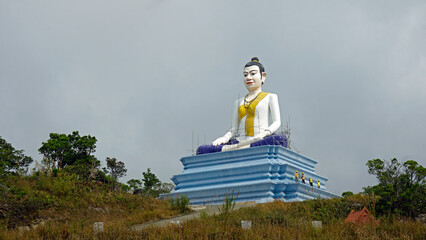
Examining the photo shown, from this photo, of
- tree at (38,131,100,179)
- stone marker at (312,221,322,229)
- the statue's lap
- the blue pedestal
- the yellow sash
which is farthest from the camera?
tree at (38,131,100,179)

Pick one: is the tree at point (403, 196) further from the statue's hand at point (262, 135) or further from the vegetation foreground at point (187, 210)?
the statue's hand at point (262, 135)

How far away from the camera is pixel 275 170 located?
19.9m

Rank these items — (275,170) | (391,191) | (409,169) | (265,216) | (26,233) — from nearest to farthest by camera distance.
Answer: (26,233) → (265,216) → (391,191) → (409,169) → (275,170)

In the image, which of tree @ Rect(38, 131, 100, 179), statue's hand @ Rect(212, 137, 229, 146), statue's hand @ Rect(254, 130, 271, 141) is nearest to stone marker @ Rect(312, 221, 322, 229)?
statue's hand @ Rect(254, 130, 271, 141)

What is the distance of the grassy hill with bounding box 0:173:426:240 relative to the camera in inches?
343

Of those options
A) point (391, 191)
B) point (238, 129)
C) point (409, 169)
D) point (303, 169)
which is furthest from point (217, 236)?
point (238, 129)

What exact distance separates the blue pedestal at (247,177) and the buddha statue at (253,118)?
66 cm

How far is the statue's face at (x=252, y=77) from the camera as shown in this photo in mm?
22906

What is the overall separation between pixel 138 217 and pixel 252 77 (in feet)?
36.7

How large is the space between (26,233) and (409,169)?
1083 centimetres

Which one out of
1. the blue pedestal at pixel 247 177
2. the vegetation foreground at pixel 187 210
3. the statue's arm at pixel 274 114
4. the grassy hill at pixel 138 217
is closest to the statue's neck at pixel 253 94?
the statue's arm at pixel 274 114

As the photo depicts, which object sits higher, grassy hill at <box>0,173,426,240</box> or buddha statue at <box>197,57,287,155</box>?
buddha statue at <box>197,57,287,155</box>

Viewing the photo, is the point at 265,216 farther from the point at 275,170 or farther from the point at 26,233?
the point at 275,170

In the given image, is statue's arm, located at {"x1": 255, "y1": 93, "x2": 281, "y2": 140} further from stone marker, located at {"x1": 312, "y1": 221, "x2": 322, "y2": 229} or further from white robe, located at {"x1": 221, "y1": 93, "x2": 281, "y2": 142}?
stone marker, located at {"x1": 312, "y1": 221, "x2": 322, "y2": 229}
